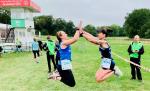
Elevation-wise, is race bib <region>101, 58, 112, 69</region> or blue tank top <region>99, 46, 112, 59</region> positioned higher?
blue tank top <region>99, 46, 112, 59</region>

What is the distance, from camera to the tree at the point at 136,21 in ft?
506

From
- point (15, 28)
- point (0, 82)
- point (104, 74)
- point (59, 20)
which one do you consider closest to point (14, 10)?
point (15, 28)

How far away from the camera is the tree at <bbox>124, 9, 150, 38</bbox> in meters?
154

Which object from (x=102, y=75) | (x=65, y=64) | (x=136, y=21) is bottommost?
(x=136, y=21)

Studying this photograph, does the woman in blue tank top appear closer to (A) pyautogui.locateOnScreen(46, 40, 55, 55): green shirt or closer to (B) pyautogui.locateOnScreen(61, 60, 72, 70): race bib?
(B) pyautogui.locateOnScreen(61, 60, 72, 70): race bib

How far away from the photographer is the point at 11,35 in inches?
2606

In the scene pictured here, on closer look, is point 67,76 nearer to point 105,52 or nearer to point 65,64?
point 65,64

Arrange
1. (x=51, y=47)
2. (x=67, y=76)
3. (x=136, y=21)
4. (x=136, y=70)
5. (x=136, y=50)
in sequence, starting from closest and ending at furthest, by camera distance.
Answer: (x=67, y=76)
(x=136, y=50)
(x=136, y=70)
(x=51, y=47)
(x=136, y=21)

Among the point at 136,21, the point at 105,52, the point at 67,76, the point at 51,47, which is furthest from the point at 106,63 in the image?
the point at 136,21

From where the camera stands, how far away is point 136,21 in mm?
158875

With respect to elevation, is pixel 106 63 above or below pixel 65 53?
below

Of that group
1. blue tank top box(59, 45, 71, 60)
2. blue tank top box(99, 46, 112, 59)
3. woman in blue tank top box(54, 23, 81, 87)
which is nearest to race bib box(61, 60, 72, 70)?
woman in blue tank top box(54, 23, 81, 87)

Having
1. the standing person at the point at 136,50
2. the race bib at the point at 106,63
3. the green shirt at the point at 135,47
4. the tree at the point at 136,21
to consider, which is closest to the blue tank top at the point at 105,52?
the race bib at the point at 106,63

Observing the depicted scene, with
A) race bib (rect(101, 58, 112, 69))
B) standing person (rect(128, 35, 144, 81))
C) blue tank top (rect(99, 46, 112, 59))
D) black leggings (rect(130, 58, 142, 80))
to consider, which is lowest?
black leggings (rect(130, 58, 142, 80))
